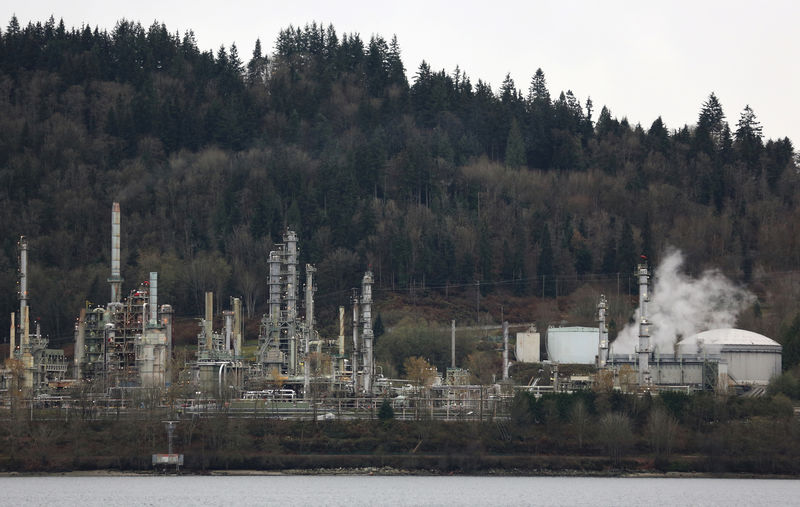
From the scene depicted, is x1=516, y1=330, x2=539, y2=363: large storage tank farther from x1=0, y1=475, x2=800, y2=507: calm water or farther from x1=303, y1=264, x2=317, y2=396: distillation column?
x1=0, y1=475, x2=800, y2=507: calm water

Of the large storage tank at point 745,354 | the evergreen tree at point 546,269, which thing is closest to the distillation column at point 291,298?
the large storage tank at point 745,354

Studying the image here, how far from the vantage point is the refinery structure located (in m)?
116

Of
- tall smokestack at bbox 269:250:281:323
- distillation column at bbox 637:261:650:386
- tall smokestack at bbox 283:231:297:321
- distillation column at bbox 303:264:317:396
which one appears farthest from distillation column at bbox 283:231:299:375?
distillation column at bbox 637:261:650:386

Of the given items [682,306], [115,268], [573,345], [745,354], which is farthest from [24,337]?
[682,306]

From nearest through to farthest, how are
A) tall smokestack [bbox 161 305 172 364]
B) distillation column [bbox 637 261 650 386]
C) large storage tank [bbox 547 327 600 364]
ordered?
distillation column [bbox 637 261 650 386]
tall smokestack [bbox 161 305 172 364]
large storage tank [bbox 547 327 600 364]

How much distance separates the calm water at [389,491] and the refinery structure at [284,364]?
13476mm

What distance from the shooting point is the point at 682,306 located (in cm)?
14338

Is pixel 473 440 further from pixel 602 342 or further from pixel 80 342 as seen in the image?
pixel 80 342

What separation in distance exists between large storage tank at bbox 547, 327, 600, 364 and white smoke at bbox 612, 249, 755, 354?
2352 mm

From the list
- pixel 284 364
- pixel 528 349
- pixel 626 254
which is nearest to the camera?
pixel 284 364

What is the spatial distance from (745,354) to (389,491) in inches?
1858

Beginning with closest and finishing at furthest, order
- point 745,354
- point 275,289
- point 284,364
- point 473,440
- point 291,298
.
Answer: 1. point 473,440
2. point 284,364
3. point 745,354
4. point 291,298
5. point 275,289

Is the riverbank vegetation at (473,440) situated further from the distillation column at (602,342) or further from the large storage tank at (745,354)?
the large storage tank at (745,354)

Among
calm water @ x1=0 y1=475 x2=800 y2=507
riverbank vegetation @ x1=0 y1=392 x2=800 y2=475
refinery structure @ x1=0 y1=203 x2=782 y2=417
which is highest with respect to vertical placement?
refinery structure @ x1=0 y1=203 x2=782 y2=417
